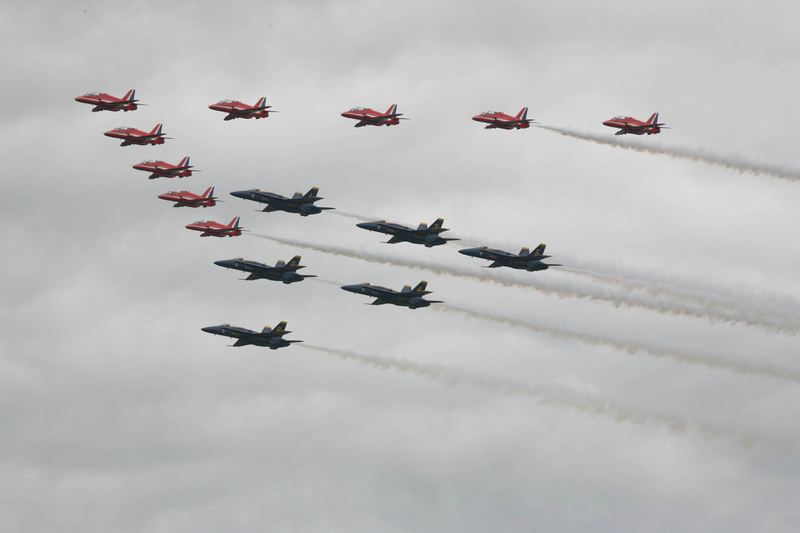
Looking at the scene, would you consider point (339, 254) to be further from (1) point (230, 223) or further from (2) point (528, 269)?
(2) point (528, 269)

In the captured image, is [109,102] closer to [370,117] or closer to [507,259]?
[370,117]

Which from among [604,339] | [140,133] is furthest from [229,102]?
[604,339]

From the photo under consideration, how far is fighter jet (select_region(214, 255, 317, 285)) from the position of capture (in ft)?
447

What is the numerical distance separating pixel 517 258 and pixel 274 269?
27.4m

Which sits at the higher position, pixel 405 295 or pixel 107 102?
pixel 107 102

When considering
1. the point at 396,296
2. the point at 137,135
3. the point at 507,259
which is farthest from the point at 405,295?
the point at 137,135

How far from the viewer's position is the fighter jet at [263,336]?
13550 centimetres

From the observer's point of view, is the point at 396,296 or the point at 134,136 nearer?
the point at 396,296

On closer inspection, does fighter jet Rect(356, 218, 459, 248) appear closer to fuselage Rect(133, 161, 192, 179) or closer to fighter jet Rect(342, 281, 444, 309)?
fighter jet Rect(342, 281, 444, 309)

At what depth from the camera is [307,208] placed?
137500 millimetres

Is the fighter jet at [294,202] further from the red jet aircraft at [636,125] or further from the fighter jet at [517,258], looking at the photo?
the red jet aircraft at [636,125]

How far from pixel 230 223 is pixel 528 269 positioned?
3506 cm

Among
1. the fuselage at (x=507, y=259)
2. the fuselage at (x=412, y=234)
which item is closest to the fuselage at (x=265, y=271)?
the fuselage at (x=412, y=234)

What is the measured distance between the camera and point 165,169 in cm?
14138
